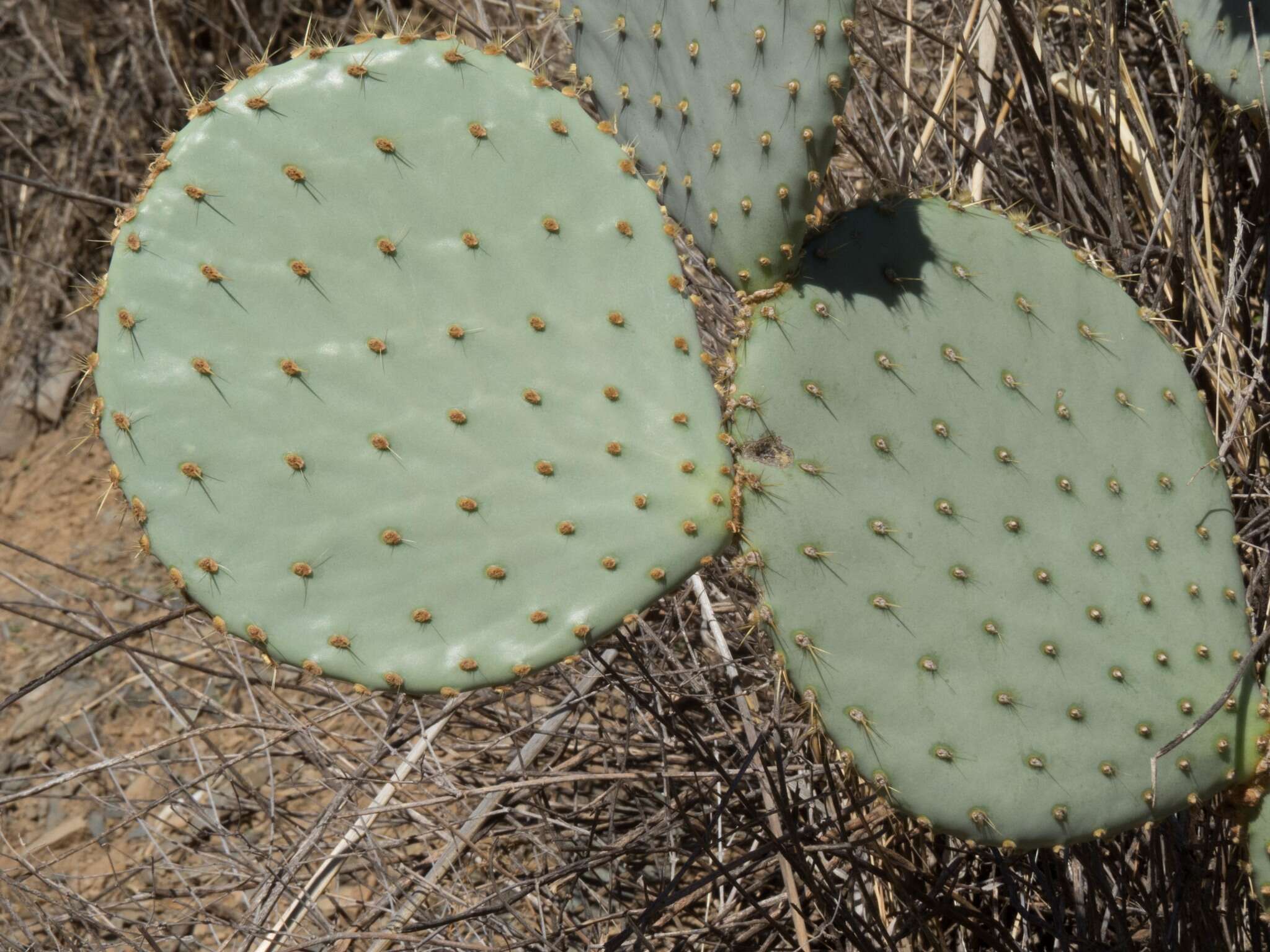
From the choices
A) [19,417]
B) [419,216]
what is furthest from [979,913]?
[19,417]

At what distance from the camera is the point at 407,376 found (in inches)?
45.4

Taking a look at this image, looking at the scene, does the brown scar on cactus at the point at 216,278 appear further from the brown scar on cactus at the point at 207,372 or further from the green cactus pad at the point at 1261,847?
the green cactus pad at the point at 1261,847

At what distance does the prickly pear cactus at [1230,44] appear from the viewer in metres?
1.67

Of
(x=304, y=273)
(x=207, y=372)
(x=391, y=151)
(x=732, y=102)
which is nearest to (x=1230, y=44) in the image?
(x=732, y=102)

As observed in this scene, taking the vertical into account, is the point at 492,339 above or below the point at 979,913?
above

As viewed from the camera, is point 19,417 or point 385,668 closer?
point 385,668

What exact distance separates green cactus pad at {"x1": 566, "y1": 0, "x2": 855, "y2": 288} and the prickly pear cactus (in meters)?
0.91

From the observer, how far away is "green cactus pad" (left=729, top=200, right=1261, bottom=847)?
47.1 inches

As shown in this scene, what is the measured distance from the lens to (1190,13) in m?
1.75

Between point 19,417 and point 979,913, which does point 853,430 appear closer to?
point 979,913

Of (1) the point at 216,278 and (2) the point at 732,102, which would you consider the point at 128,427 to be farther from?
A: (2) the point at 732,102

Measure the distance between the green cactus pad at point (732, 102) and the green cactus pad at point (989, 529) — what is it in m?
0.10

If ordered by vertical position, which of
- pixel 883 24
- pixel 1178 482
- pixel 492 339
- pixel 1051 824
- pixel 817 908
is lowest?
pixel 817 908

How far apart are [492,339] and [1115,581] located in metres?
0.81
